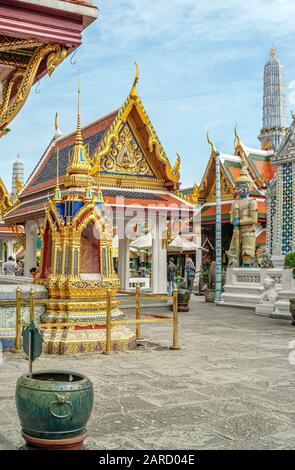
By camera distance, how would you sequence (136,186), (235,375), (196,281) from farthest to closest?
1. (196,281)
2. (136,186)
3. (235,375)

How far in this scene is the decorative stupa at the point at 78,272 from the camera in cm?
844

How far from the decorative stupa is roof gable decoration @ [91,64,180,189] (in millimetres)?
5509

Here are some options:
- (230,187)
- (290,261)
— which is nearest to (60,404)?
(290,261)

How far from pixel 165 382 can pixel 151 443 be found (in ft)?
6.95

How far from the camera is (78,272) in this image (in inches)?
348

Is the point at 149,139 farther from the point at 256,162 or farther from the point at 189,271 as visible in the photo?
the point at 256,162

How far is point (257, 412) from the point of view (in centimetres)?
504

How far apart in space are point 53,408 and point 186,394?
2529mm

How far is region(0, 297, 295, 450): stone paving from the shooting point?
14.0 feet

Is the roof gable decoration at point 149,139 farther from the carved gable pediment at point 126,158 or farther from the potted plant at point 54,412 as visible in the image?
the potted plant at point 54,412

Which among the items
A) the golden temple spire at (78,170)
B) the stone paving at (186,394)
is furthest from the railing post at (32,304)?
the golden temple spire at (78,170)

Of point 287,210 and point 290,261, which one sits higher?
point 287,210

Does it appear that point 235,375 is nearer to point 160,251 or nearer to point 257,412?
point 257,412
